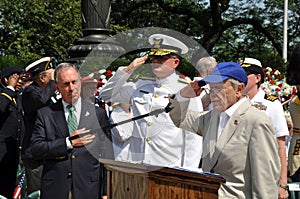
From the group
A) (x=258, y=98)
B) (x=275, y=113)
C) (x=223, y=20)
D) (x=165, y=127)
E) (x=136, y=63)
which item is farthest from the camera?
(x=223, y=20)

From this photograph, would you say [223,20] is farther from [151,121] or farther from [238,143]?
[238,143]

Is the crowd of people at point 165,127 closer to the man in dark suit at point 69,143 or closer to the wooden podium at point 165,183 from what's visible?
the man in dark suit at point 69,143

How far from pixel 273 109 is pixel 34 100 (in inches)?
94.0

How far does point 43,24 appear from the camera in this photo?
22.3 m

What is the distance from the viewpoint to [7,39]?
2391 centimetres

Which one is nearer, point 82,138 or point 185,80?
point 185,80

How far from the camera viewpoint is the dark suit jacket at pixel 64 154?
5.07 meters

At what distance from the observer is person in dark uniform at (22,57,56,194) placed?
6.36 meters

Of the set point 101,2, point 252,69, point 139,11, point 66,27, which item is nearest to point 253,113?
point 252,69

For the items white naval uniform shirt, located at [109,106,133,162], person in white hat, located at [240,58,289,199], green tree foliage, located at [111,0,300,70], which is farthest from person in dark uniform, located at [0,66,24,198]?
green tree foliage, located at [111,0,300,70]

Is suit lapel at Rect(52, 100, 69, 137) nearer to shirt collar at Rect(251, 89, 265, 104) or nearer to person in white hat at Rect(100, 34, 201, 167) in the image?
person in white hat at Rect(100, 34, 201, 167)

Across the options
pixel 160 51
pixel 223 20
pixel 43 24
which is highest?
pixel 223 20

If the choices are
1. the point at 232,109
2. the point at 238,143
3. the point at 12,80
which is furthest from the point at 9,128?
the point at 238,143

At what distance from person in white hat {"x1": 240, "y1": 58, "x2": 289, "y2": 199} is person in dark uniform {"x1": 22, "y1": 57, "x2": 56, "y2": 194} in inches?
77.7
